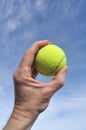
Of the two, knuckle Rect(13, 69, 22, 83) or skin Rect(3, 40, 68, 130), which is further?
knuckle Rect(13, 69, 22, 83)

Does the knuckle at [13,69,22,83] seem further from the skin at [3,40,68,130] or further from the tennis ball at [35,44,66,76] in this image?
the tennis ball at [35,44,66,76]

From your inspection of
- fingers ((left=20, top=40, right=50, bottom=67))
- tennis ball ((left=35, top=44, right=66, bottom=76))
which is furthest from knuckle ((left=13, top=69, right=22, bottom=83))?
tennis ball ((left=35, top=44, right=66, bottom=76))

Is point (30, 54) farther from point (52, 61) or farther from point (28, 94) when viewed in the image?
point (52, 61)

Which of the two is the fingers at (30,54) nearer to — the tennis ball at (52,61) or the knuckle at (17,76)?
the knuckle at (17,76)

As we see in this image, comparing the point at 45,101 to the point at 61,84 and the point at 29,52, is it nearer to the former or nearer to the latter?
the point at 61,84

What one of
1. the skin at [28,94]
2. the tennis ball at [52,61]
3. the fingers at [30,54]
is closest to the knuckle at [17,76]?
the skin at [28,94]

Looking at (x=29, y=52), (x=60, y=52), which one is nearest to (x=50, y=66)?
(x=60, y=52)
